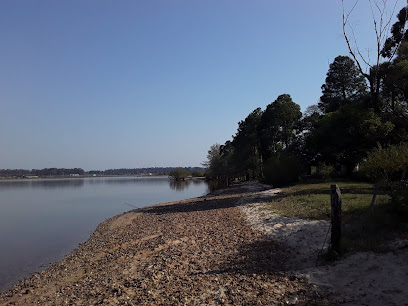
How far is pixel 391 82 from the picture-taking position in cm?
2220

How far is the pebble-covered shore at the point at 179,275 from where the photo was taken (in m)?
6.80

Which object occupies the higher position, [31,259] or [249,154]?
[249,154]

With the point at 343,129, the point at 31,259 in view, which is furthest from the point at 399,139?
the point at 31,259

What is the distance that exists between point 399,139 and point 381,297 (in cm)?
2135

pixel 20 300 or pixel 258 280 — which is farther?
pixel 20 300

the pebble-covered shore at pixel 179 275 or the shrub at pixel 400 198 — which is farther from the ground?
the shrub at pixel 400 198

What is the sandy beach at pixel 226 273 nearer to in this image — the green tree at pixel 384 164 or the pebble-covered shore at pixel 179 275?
the pebble-covered shore at pixel 179 275

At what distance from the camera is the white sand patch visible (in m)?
5.96

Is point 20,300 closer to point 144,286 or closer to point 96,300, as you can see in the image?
point 96,300

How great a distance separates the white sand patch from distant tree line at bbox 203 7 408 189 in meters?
6.87

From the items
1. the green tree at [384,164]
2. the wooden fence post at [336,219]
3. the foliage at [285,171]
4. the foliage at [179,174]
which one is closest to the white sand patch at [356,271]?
the wooden fence post at [336,219]

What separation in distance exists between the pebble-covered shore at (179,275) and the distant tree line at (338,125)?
8126mm

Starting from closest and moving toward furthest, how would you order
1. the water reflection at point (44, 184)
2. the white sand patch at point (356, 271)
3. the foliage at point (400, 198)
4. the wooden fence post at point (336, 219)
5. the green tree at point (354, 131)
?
the white sand patch at point (356, 271) → the wooden fence post at point (336, 219) → the foliage at point (400, 198) → the green tree at point (354, 131) → the water reflection at point (44, 184)

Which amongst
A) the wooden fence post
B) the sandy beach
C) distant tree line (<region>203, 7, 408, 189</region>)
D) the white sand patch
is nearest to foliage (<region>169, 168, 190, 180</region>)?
distant tree line (<region>203, 7, 408, 189</region>)
